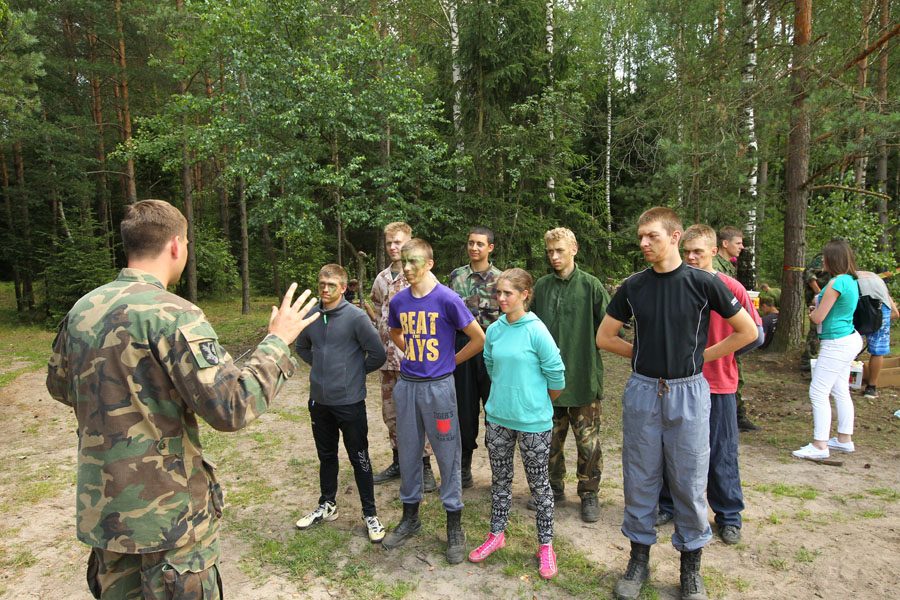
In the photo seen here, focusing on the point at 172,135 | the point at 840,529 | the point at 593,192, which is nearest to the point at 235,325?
the point at 172,135

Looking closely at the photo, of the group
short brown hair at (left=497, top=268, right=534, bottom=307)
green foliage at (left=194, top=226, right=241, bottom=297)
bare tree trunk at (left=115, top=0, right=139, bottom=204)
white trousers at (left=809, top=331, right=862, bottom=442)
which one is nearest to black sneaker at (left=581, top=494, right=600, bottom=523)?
short brown hair at (left=497, top=268, right=534, bottom=307)

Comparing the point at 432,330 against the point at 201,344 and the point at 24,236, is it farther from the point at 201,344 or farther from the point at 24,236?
the point at 24,236

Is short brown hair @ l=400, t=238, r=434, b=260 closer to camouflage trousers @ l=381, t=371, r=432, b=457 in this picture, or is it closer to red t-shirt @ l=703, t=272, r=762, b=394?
camouflage trousers @ l=381, t=371, r=432, b=457

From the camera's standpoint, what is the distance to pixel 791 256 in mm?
8305

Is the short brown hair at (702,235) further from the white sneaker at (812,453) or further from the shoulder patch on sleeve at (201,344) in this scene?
the shoulder patch on sleeve at (201,344)

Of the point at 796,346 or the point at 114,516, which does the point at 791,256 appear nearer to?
the point at 796,346

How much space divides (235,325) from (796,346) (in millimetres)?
13060

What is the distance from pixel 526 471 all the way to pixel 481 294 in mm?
1616

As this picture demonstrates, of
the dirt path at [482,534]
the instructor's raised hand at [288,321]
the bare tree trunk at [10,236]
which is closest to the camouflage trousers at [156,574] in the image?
the instructor's raised hand at [288,321]

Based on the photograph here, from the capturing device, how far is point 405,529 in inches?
144

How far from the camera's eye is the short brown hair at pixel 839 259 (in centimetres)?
468

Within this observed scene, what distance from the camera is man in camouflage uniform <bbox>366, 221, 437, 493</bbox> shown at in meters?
4.50

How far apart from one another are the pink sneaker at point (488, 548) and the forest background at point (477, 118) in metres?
5.28

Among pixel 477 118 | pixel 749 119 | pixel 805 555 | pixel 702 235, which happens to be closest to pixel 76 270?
pixel 477 118
